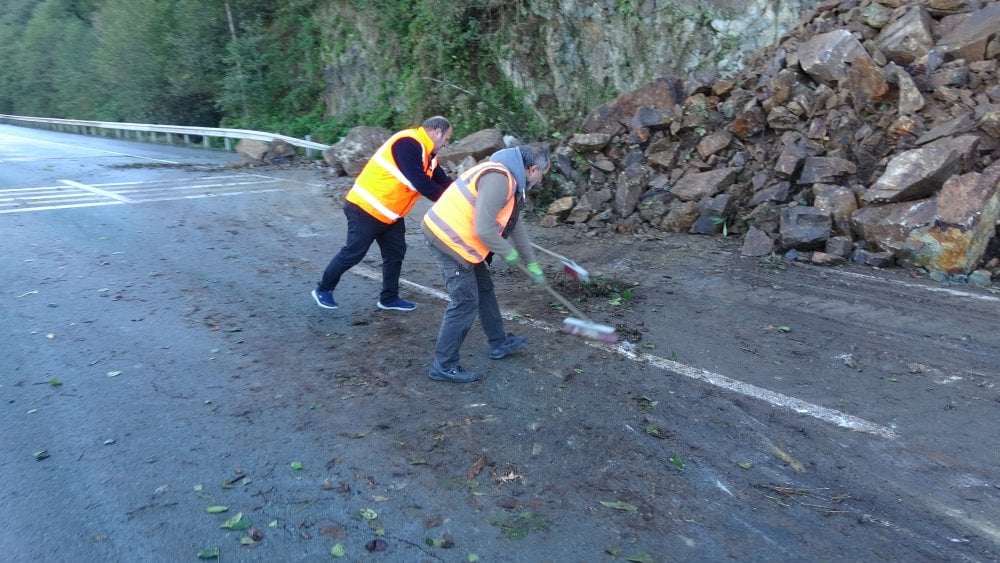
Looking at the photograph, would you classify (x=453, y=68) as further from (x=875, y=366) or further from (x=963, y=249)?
(x=875, y=366)

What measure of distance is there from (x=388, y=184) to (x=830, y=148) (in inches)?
213

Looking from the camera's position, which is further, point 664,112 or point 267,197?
point 267,197

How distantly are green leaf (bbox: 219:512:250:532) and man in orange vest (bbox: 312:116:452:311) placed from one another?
3.15 meters

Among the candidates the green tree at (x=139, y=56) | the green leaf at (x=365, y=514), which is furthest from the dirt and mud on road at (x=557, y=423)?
the green tree at (x=139, y=56)

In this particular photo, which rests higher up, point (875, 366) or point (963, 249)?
point (963, 249)

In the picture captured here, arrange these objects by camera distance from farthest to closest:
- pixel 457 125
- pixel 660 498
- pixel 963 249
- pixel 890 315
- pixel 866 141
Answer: pixel 457 125, pixel 866 141, pixel 963 249, pixel 890 315, pixel 660 498

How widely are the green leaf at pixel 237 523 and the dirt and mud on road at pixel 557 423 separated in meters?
0.04

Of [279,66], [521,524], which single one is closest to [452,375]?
[521,524]

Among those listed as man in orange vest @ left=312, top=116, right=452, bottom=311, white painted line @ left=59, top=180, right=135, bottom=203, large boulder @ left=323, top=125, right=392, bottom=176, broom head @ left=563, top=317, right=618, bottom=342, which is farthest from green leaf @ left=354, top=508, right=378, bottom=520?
large boulder @ left=323, top=125, right=392, bottom=176

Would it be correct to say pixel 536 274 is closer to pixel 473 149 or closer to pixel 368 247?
pixel 368 247

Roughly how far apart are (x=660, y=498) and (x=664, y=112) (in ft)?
23.4

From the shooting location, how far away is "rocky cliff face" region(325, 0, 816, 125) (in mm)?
11219

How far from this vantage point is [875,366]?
5016 mm

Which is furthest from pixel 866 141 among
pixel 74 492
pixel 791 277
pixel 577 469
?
pixel 74 492
